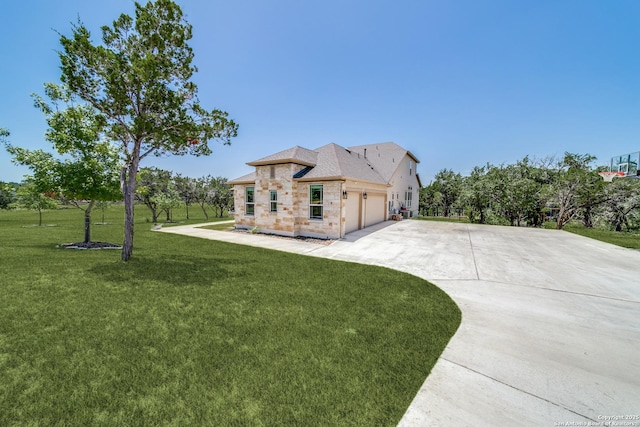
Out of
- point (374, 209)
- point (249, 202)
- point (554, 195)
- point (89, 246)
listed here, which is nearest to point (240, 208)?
point (249, 202)

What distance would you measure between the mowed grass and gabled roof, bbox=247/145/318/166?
325 inches

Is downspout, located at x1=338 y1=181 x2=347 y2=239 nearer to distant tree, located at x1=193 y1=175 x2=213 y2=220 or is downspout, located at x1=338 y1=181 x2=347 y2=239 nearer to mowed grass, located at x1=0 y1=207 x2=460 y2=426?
mowed grass, located at x1=0 y1=207 x2=460 y2=426

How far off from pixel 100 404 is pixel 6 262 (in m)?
8.55

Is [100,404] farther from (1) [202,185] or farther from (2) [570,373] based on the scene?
(1) [202,185]

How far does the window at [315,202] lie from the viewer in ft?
43.4

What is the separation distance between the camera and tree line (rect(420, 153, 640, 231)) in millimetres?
16703

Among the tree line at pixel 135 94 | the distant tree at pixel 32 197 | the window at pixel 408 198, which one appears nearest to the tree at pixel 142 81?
the tree line at pixel 135 94

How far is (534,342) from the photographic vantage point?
374 cm

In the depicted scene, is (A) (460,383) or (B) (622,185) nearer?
(A) (460,383)

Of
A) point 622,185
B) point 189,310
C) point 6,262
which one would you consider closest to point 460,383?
point 189,310

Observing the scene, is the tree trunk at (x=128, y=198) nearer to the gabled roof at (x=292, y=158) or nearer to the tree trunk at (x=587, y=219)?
the gabled roof at (x=292, y=158)

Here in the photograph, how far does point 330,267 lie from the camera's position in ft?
25.0

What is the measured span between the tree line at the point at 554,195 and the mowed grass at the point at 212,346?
1940 cm

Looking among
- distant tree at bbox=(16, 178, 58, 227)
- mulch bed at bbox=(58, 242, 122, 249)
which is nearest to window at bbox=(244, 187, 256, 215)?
mulch bed at bbox=(58, 242, 122, 249)
